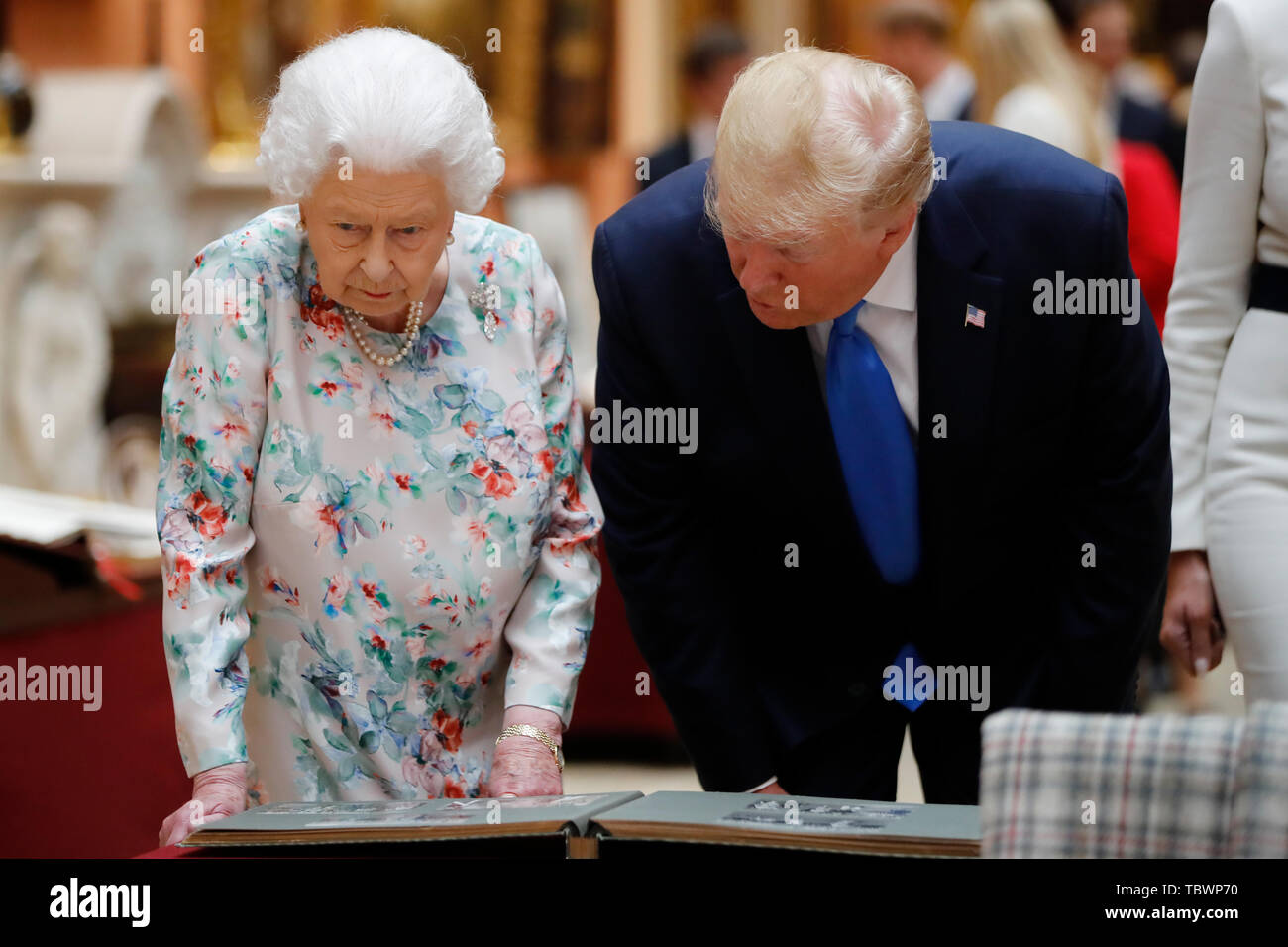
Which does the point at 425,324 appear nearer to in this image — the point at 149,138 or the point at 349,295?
the point at 349,295

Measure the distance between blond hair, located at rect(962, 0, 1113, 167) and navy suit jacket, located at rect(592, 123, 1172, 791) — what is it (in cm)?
200

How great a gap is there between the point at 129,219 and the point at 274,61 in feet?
5.01

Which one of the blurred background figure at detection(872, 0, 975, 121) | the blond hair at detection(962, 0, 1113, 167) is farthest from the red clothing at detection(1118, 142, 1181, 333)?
the blurred background figure at detection(872, 0, 975, 121)

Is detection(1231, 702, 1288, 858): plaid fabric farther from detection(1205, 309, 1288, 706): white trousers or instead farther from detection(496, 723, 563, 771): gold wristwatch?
detection(496, 723, 563, 771): gold wristwatch

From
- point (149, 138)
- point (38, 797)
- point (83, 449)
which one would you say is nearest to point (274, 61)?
point (149, 138)

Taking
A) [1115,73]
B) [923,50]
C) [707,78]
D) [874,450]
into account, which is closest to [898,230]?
[874,450]

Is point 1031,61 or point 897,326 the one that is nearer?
point 897,326

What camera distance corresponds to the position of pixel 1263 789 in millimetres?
1342

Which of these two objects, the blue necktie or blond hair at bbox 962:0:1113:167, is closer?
the blue necktie

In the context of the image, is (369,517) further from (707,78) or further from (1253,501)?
(707,78)

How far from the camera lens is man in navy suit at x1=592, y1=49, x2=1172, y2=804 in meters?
2.12

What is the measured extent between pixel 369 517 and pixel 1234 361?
3.84 ft

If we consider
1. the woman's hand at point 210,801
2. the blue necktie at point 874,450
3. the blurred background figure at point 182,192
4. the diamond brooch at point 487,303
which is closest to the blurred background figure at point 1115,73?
the blurred background figure at point 182,192
